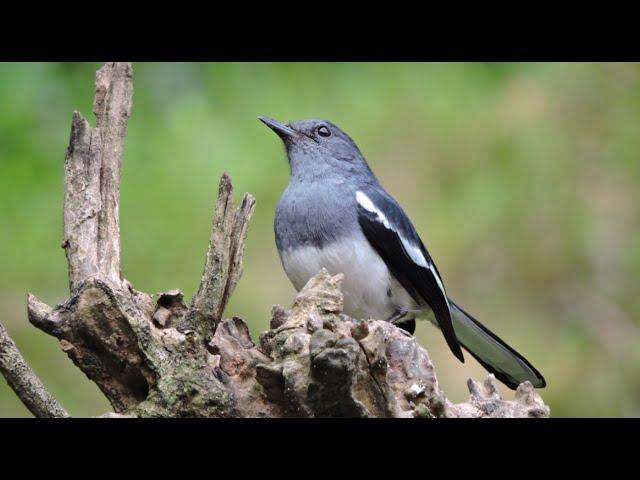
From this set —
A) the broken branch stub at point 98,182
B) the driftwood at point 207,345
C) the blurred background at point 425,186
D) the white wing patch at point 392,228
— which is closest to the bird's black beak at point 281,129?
the blurred background at point 425,186

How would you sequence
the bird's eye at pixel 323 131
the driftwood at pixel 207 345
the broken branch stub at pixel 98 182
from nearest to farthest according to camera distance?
the driftwood at pixel 207 345 → the broken branch stub at pixel 98 182 → the bird's eye at pixel 323 131

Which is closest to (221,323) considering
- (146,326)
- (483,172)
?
(146,326)

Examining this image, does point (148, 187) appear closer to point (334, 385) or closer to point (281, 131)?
point (281, 131)

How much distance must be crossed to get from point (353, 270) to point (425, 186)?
1.97m

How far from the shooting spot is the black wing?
532 cm

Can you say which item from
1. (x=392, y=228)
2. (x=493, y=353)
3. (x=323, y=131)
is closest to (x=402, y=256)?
(x=392, y=228)

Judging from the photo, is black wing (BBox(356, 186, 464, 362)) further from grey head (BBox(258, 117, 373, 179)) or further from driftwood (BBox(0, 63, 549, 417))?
driftwood (BBox(0, 63, 549, 417))

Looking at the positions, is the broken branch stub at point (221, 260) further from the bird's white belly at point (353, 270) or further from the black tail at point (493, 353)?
the black tail at point (493, 353)

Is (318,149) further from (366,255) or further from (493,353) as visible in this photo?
(493,353)

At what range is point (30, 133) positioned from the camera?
6.39m

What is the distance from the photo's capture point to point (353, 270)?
16.9 ft

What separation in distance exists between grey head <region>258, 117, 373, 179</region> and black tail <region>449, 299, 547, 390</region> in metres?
1.05

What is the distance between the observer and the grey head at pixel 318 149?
578 cm

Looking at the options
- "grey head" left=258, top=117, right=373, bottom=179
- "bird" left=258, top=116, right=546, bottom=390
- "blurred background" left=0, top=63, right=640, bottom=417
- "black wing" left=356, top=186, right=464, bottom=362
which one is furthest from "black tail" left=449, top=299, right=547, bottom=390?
"grey head" left=258, top=117, right=373, bottom=179
